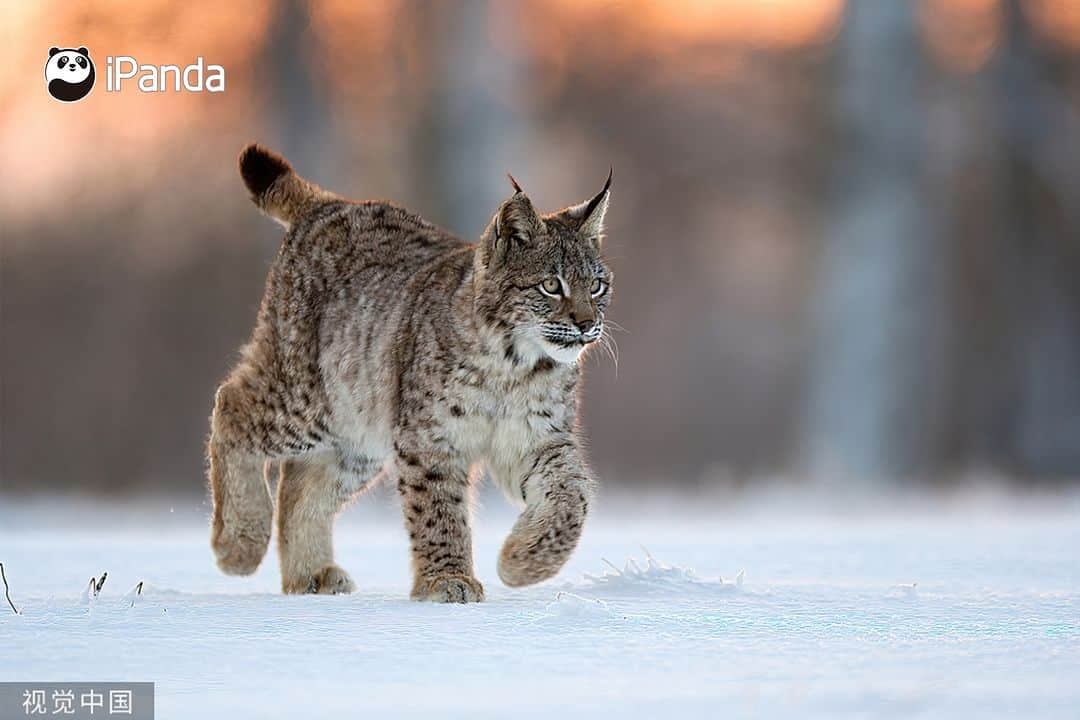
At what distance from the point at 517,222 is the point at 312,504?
52.5 inches

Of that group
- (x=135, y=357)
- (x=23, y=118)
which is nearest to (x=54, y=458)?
(x=135, y=357)

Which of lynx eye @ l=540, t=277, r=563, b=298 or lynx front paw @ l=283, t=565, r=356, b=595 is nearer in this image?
lynx eye @ l=540, t=277, r=563, b=298

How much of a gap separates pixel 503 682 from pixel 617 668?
10.2 inches

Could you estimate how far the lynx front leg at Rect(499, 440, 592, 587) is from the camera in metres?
4.49

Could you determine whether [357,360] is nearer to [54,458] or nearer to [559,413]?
[559,413]

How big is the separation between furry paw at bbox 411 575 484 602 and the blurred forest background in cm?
638

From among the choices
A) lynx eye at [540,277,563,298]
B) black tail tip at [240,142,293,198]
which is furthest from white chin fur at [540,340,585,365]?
black tail tip at [240,142,293,198]

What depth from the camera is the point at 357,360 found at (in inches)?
205

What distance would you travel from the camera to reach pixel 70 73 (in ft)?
33.0

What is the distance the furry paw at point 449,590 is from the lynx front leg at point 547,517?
0.40 feet

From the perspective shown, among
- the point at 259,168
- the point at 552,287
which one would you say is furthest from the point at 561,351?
the point at 259,168

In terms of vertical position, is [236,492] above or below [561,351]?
below

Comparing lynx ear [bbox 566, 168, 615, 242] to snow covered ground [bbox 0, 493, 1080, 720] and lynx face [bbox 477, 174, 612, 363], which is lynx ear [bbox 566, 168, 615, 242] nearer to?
lynx face [bbox 477, 174, 612, 363]

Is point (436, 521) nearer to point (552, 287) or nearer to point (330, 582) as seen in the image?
point (330, 582)
